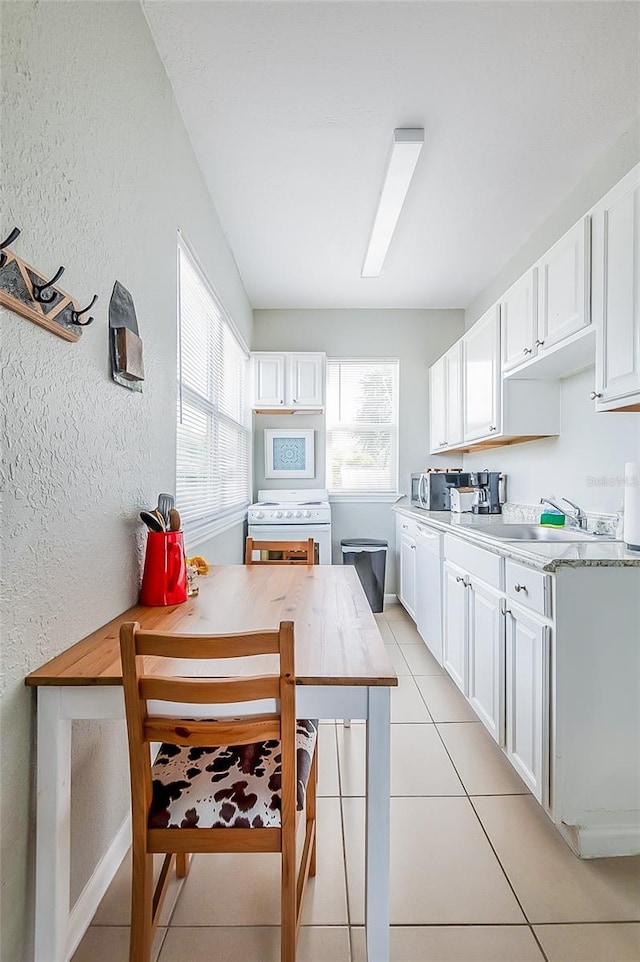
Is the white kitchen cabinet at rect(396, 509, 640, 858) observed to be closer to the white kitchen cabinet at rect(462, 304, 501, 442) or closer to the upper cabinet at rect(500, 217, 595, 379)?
the upper cabinet at rect(500, 217, 595, 379)

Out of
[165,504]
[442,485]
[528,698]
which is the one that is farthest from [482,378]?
[165,504]

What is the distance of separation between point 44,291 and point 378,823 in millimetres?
1370

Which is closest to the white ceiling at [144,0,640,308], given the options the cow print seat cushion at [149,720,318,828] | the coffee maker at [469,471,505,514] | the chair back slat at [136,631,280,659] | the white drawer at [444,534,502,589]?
the coffee maker at [469,471,505,514]

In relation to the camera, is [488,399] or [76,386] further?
[488,399]

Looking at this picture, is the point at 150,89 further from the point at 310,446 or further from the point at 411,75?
the point at 310,446

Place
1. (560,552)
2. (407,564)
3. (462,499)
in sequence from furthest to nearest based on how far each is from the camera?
1. (407,564)
2. (462,499)
3. (560,552)

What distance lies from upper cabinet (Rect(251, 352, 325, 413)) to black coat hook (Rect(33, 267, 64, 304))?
3.43 metres

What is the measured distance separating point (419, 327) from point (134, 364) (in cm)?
375

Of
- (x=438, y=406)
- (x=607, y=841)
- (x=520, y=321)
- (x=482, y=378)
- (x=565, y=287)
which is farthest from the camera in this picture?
(x=438, y=406)

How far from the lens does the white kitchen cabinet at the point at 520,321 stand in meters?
2.62

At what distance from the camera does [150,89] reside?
1.86 m

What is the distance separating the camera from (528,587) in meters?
1.86

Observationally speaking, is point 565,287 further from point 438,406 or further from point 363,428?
point 363,428

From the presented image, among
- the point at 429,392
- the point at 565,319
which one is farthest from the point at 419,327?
the point at 565,319
